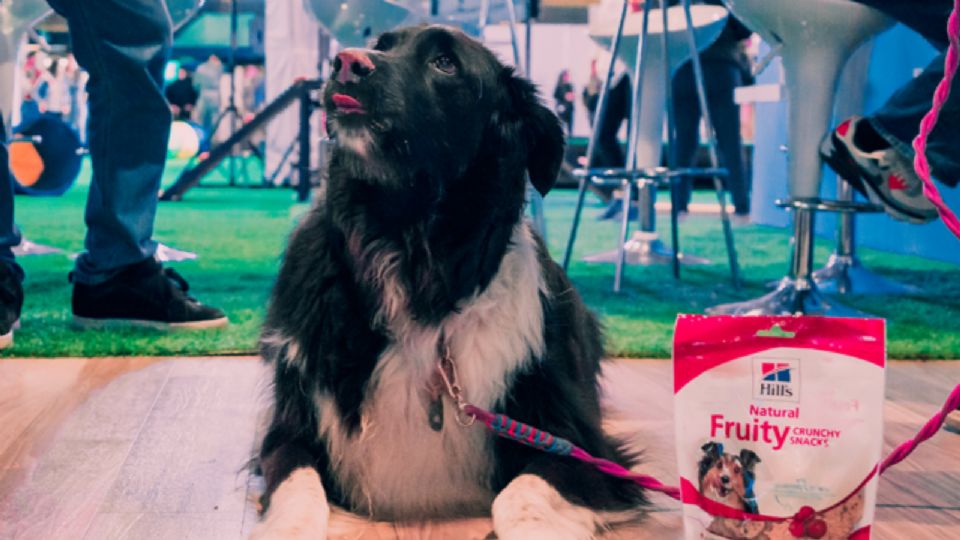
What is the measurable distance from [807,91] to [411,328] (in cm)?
211

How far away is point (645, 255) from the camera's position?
4.99 metres

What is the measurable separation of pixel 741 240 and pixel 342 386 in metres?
4.97

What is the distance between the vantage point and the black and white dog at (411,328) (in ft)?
5.38

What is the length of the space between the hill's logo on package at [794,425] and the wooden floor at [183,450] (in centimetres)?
31

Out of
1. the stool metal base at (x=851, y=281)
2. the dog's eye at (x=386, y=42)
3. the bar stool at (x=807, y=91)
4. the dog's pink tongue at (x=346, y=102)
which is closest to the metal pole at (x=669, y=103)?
the stool metal base at (x=851, y=281)

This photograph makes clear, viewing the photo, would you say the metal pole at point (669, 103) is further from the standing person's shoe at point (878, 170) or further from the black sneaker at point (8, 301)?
the black sneaker at point (8, 301)

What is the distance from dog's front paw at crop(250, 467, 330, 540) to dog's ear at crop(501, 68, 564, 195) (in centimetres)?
69

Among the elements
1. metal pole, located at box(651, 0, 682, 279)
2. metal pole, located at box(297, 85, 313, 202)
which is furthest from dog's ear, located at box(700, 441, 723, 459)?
metal pole, located at box(297, 85, 313, 202)

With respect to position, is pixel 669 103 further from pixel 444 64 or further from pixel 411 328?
pixel 411 328

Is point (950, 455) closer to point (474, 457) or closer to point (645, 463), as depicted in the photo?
point (645, 463)

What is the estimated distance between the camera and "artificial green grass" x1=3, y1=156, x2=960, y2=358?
291 cm

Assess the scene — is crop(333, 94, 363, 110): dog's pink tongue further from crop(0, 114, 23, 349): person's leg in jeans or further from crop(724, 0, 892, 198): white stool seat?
crop(724, 0, 892, 198): white stool seat

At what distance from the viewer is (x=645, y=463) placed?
1.92m

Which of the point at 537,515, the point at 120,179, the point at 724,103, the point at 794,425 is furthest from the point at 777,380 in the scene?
the point at 724,103
